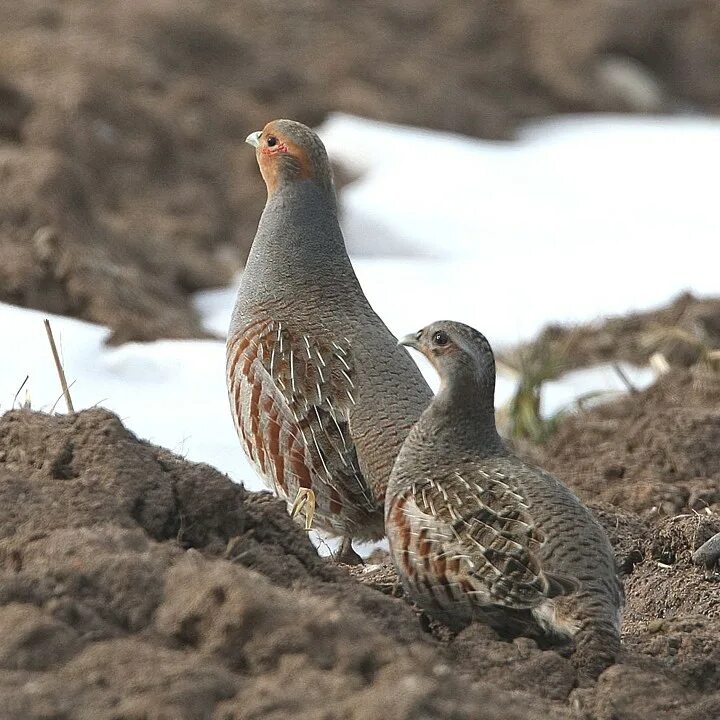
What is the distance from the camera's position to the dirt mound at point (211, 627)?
283 centimetres

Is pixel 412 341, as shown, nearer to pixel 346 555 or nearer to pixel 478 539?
pixel 478 539

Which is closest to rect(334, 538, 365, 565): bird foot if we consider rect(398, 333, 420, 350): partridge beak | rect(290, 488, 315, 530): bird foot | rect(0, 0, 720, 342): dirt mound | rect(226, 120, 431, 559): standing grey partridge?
rect(226, 120, 431, 559): standing grey partridge

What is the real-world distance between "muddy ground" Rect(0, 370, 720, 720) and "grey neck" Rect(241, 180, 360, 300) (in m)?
1.08

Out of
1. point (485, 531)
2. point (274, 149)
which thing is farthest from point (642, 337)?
point (485, 531)

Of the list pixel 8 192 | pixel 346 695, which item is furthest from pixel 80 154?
pixel 346 695

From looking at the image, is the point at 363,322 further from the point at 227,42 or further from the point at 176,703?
the point at 227,42

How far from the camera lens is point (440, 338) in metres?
4.21

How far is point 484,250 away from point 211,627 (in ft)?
28.0

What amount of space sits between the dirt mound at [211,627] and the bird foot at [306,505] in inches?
15.1

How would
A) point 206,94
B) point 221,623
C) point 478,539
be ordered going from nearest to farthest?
point 221,623, point 478,539, point 206,94

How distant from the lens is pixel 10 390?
641cm

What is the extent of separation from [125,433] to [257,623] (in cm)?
96

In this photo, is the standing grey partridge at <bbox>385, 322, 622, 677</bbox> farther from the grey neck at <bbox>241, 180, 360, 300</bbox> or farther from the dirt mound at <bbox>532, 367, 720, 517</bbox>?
the dirt mound at <bbox>532, 367, 720, 517</bbox>

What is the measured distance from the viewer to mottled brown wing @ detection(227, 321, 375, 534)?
4875 millimetres
